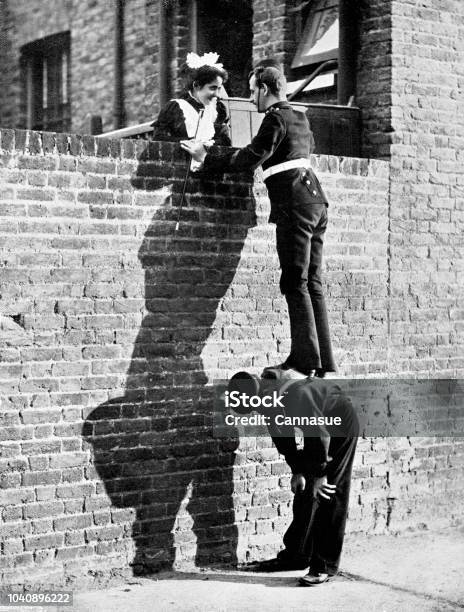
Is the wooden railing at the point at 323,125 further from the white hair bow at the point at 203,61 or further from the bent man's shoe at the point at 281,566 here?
the bent man's shoe at the point at 281,566

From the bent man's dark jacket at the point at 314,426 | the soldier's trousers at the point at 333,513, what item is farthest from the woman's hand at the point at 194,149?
the soldier's trousers at the point at 333,513

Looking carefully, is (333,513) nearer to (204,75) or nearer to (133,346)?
(133,346)

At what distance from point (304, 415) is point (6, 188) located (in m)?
2.27

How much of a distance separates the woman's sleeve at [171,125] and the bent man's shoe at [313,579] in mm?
2922

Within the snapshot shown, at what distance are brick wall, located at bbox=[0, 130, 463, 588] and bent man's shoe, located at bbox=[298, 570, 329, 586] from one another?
691mm

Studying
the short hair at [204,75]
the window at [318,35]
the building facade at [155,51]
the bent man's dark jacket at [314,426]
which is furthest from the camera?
the window at [318,35]

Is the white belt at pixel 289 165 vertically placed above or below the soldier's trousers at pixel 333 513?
above

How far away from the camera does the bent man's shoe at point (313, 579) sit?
655 centimetres

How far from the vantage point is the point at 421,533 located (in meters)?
8.11

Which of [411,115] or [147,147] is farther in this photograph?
[411,115]

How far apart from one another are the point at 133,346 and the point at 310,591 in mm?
1858

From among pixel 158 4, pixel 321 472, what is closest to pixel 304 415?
pixel 321 472

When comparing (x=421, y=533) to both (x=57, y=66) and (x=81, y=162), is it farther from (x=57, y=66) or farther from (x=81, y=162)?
(x=57, y=66)

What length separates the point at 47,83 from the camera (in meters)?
14.5
